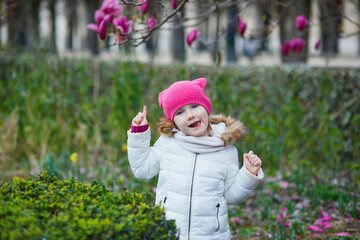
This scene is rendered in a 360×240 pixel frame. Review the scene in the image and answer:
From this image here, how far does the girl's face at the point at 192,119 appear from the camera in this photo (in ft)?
6.84

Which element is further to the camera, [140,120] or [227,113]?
[227,113]

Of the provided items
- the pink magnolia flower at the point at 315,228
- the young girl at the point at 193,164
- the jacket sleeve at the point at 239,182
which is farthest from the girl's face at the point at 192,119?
the pink magnolia flower at the point at 315,228

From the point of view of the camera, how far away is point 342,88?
429 cm

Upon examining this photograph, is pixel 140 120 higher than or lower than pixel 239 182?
higher

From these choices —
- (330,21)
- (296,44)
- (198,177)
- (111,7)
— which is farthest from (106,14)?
(330,21)

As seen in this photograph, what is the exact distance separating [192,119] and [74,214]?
2.45ft

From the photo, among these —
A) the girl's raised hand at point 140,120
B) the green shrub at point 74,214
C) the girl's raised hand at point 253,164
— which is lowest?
the green shrub at point 74,214

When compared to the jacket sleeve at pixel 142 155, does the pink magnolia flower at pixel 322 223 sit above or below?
below

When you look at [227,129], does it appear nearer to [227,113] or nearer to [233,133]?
[233,133]

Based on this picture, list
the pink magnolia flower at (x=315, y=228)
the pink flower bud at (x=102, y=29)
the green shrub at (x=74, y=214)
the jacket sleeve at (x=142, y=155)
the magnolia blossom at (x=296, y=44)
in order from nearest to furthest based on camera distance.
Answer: the green shrub at (x=74, y=214) → the jacket sleeve at (x=142, y=155) → the pink flower bud at (x=102, y=29) → the pink magnolia flower at (x=315, y=228) → the magnolia blossom at (x=296, y=44)

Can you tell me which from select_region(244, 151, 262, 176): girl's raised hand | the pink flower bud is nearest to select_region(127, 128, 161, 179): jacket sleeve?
select_region(244, 151, 262, 176): girl's raised hand

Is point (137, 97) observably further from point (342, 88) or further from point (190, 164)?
point (190, 164)

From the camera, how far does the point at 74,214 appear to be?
163 centimetres

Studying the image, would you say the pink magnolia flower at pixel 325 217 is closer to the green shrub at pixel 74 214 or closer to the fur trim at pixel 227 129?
the fur trim at pixel 227 129
